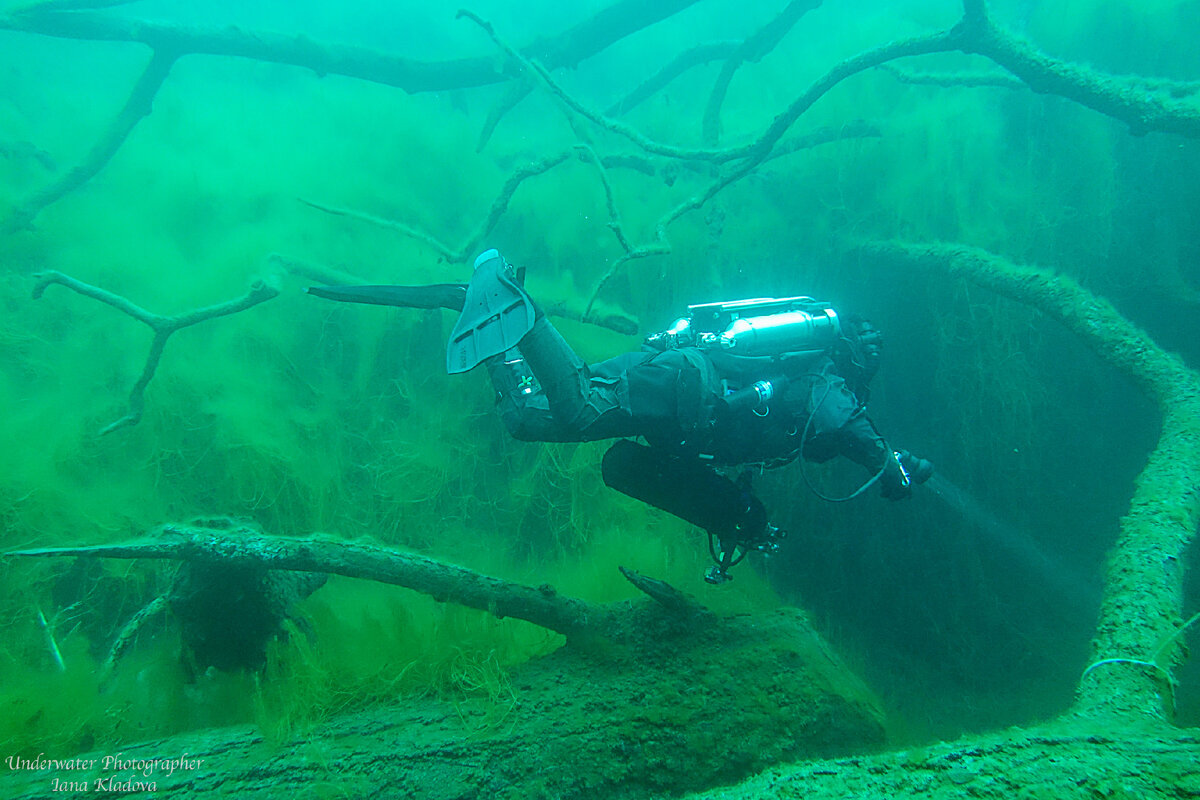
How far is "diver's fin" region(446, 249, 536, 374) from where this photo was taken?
8.94ft

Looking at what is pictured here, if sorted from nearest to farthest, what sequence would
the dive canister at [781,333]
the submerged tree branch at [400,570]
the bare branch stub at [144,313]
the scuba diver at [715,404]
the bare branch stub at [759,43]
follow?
the submerged tree branch at [400,570] → the scuba diver at [715,404] → the dive canister at [781,333] → the bare branch stub at [144,313] → the bare branch stub at [759,43]

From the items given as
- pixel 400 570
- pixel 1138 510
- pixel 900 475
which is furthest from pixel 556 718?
pixel 1138 510

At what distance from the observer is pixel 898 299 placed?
5.96 meters

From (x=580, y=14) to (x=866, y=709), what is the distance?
76.0 feet

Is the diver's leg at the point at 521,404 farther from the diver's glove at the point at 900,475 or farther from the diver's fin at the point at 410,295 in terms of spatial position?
the diver's glove at the point at 900,475

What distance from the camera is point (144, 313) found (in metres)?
4.49

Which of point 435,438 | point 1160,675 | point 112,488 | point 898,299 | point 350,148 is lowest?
point 1160,675

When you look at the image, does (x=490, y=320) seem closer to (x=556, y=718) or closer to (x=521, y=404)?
(x=521, y=404)

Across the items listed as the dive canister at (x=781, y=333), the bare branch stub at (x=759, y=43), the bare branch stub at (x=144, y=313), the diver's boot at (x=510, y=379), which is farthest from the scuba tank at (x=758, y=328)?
the bare branch stub at (x=759, y=43)

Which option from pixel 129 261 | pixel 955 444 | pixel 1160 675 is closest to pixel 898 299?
pixel 955 444

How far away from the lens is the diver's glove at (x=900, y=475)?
3432 mm

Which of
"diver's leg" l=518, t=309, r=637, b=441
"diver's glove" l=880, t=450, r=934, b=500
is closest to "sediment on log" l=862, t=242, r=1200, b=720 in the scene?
"diver's glove" l=880, t=450, r=934, b=500

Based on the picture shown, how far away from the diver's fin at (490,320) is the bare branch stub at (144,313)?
306 cm

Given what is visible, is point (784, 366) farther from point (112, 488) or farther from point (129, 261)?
point (129, 261)
